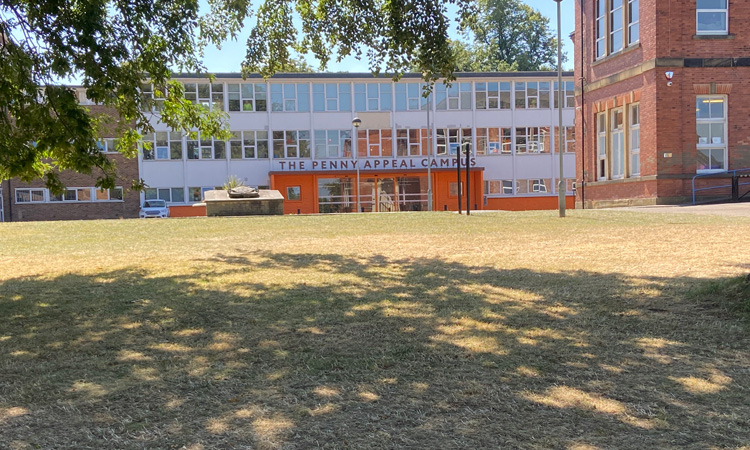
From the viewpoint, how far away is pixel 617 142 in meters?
28.2

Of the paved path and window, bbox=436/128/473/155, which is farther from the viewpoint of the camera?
window, bbox=436/128/473/155

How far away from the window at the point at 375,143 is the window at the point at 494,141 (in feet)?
20.5

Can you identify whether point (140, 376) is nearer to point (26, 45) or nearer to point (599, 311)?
point (599, 311)

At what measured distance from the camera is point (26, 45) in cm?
778

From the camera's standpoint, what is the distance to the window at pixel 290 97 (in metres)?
46.2

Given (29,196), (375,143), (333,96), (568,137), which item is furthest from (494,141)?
(29,196)

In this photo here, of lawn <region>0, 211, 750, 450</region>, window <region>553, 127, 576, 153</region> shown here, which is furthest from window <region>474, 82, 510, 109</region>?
lawn <region>0, 211, 750, 450</region>

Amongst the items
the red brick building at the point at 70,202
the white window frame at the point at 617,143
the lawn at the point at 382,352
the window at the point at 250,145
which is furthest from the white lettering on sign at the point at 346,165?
the lawn at the point at 382,352

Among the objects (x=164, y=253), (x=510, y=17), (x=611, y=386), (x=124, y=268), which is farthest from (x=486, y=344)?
(x=510, y=17)

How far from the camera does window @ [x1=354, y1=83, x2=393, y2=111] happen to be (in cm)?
4669

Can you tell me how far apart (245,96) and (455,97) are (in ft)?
46.5

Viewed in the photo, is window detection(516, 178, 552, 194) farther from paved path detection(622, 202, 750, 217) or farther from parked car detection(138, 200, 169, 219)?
paved path detection(622, 202, 750, 217)

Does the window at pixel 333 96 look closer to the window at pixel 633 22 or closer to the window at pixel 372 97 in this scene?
the window at pixel 372 97

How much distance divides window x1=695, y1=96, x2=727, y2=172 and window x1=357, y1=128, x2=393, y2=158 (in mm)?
24606
